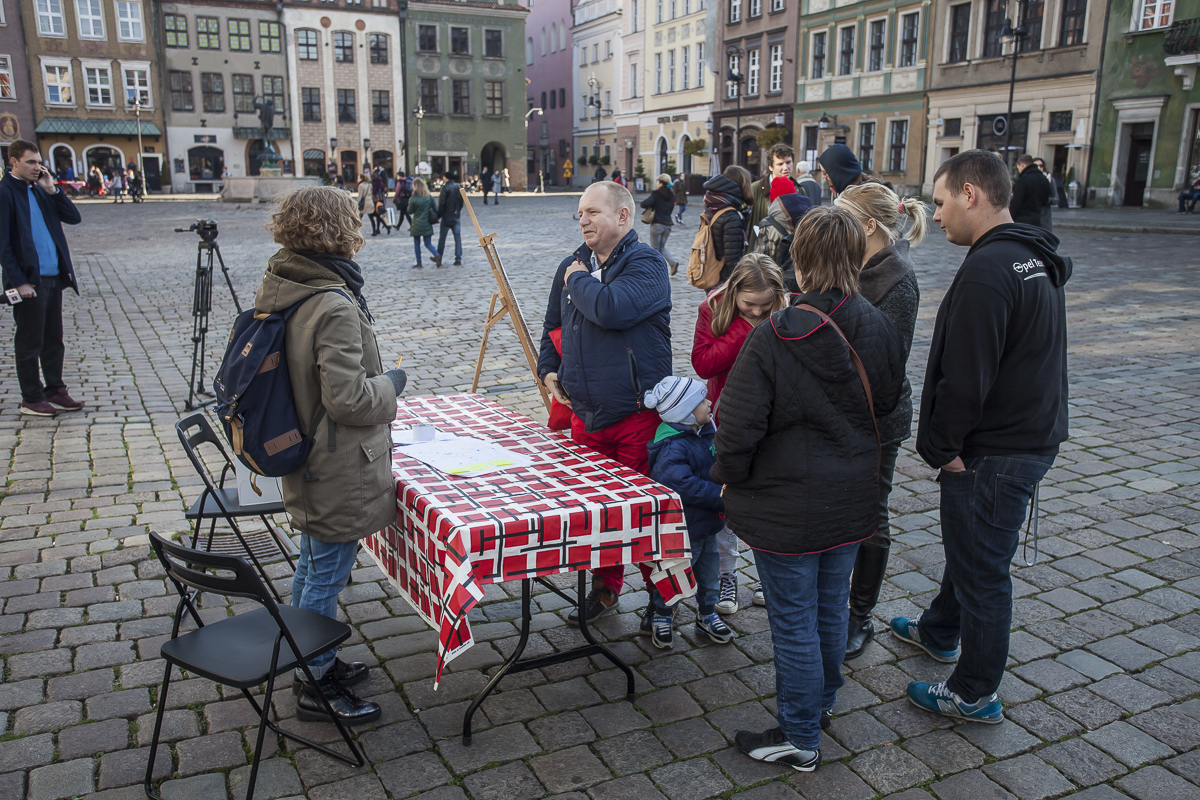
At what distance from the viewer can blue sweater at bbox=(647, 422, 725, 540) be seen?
135 inches

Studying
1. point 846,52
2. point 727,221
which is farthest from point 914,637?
point 846,52

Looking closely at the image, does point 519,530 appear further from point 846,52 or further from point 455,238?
point 846,52

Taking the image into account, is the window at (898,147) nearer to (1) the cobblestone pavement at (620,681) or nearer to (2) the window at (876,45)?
(2) the window at (876,45)

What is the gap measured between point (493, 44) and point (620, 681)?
6087cm

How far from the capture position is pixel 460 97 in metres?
58.7

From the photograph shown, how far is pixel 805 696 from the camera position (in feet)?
9.82

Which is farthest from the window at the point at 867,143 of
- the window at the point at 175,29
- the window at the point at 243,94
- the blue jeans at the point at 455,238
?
the window at the point at 175,29

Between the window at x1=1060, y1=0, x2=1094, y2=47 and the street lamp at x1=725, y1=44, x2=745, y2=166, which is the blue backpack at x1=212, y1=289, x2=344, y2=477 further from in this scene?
the street lamp at x1=725, y1=44, x2=745, y2=166

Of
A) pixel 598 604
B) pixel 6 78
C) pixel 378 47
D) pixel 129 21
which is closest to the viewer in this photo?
pixel 598 604

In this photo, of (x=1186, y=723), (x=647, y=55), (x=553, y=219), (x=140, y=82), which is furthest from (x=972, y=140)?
(x=140, y=82)

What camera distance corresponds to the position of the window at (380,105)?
56.0m

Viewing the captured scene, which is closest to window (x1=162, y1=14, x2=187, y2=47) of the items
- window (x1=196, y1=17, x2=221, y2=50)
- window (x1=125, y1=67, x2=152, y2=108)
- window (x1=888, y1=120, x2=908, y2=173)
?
window (x1=196, y1=17, x2=221, y2=50)

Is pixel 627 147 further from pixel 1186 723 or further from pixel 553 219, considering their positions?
pixel 1186 723

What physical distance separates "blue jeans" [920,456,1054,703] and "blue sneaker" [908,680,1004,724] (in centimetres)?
3
